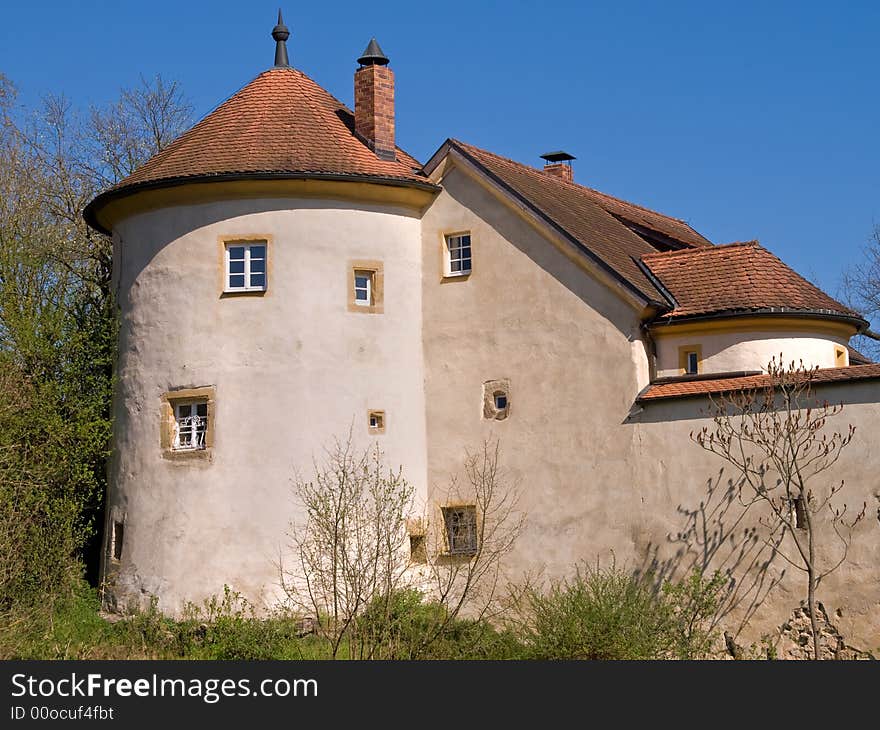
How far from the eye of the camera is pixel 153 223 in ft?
82.4

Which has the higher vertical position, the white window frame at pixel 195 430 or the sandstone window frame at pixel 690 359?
the sandstone window frame at pixel 690 359

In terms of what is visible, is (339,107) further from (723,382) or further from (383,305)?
(723,382)

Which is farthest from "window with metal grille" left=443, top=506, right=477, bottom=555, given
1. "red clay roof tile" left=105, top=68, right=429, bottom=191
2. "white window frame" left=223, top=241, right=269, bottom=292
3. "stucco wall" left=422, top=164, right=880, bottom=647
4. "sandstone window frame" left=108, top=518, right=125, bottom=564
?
"red clay roof tile" left=105, top=68, right=429, bottom=191

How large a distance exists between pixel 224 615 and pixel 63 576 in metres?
3.70

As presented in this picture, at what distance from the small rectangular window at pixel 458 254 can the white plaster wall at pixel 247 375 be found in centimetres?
80

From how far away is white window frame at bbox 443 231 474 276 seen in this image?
25500 mm

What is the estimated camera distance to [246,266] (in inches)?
961

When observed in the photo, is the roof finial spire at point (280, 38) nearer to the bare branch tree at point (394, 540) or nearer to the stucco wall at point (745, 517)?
the bare branch tree at point (394, 540)

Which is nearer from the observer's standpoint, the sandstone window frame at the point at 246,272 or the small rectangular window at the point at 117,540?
the sandstone window frame at the point at 246,272

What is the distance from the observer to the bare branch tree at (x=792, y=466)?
20.7m

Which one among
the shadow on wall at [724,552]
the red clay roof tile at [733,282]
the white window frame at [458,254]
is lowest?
the shadow on wall at [724,552]

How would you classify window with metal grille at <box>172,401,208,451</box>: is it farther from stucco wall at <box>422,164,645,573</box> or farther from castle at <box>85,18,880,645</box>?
stucco wall at <box>422,164,645,573</box>

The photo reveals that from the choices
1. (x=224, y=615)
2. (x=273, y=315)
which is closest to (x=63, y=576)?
(x=224, y=615)

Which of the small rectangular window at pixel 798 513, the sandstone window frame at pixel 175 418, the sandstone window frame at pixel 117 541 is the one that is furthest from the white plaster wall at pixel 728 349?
the sandstone window frame at pixel 117 541
